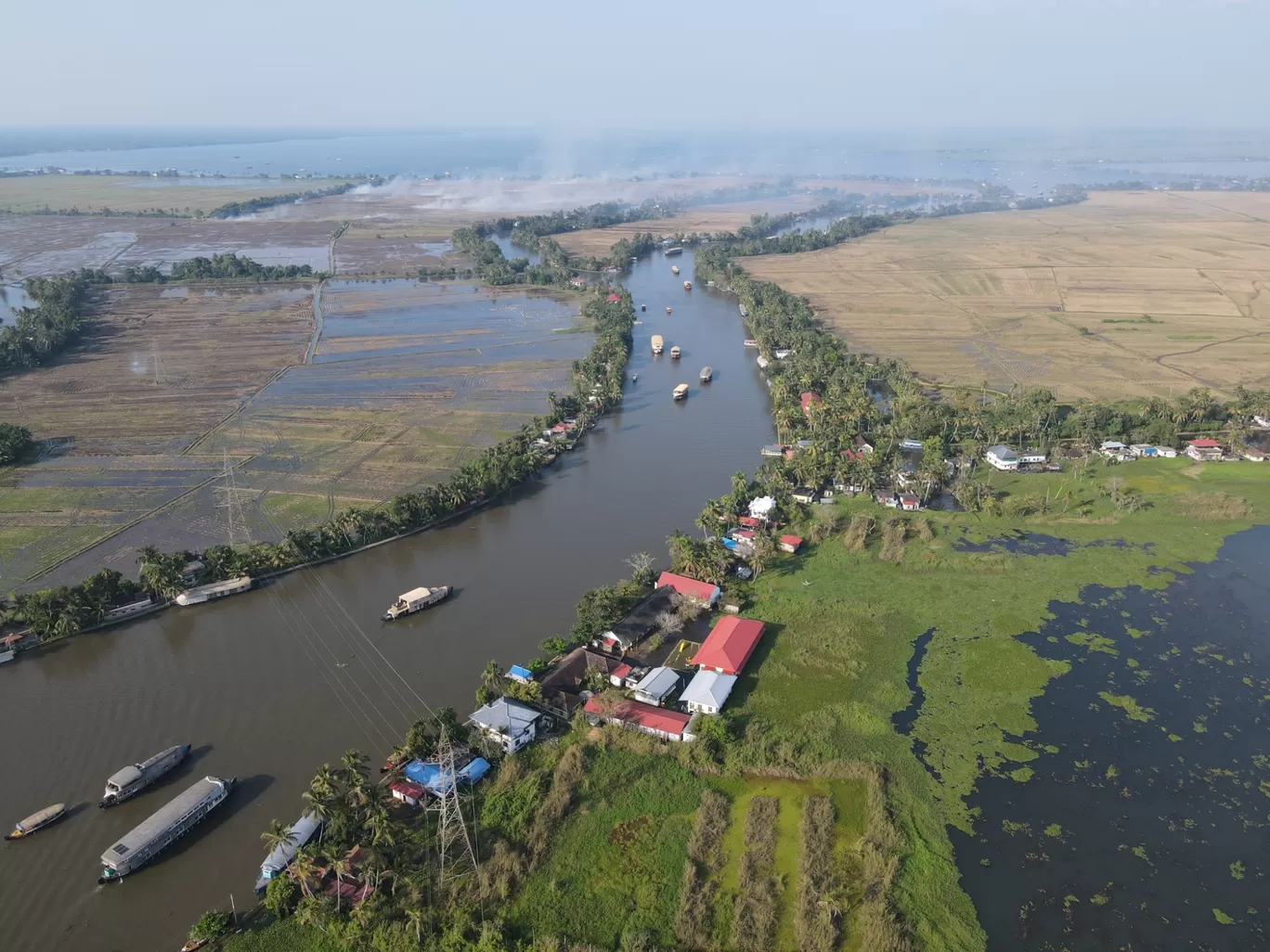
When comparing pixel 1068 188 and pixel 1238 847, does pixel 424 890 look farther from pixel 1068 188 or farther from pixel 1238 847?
pixel 1068 188

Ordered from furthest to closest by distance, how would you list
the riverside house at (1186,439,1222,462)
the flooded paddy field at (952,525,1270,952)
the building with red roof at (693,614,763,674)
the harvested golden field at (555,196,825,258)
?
the harvested golden field at (555,196,825,258), the riverside house at (1186,439,1222,462), the building with red roof at (693,614,763,674), the flooded paddy field at (952,525,1270,952)

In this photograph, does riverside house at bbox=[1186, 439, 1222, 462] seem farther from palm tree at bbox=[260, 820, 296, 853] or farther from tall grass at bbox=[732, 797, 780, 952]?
palm tree at bbox=[260, 820, 296, 853]

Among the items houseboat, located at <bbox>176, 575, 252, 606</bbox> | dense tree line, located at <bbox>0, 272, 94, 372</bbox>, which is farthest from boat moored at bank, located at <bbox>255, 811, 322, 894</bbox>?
dense tree line, located at <bbox>0, 272, 94, 372</bbox>

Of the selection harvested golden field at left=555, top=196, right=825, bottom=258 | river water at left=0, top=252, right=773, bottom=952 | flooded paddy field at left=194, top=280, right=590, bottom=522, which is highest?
harvested golden field at left=555, top=196, right=825, bottom=258

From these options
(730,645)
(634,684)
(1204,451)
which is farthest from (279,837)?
(1204,451)

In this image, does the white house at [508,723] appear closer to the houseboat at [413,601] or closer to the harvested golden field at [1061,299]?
the houseboat at [413,601]

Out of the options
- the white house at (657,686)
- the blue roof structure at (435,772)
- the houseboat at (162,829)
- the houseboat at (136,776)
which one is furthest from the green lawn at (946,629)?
the houseboat at (136,776)
